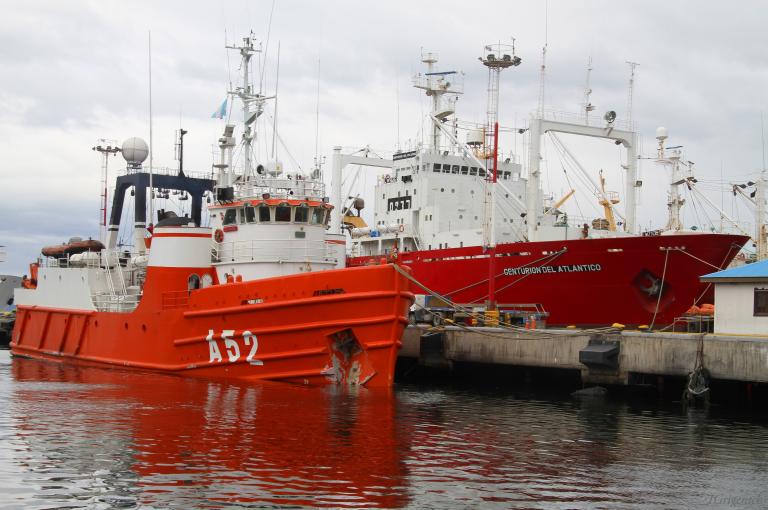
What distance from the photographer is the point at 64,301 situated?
29.8 meters

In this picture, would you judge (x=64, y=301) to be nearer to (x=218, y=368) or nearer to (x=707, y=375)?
(x=218, y=368)

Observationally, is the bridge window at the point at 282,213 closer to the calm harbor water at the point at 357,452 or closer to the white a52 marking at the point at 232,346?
the white a52 marking at the point at 232,346

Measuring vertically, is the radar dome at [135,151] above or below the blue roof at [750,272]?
above

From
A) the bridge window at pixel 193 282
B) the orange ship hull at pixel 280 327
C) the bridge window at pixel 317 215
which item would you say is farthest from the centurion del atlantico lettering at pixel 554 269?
the bridge window at pixel 193 282

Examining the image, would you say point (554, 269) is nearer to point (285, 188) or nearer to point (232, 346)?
point (285, 188)

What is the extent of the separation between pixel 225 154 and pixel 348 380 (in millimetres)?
10650

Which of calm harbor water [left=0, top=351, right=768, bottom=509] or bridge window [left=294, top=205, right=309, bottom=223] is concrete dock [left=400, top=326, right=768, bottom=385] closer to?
calm harbor water [left=0, top=351, right=768, bottom=509]

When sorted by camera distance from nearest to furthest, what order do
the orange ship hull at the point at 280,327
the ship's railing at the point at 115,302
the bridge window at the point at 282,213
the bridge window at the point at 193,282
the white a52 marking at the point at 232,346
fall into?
1. the orange ship hull at the point at 280,327
2. the white a52 marking at the point at 232,346
3. the bridge window at the point at 282,213
4. the bridge window at the point at 193,282
5. the ship's railing at the point at 115,302

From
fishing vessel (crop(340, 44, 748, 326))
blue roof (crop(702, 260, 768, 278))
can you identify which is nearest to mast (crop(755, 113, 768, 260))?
fishing vessel (crop(340, 44, 748, 326))

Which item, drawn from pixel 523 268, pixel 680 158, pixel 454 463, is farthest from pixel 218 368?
pixel 680 158

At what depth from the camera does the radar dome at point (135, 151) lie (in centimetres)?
3238

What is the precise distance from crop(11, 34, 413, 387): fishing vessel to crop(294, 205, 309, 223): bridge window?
0.10ft

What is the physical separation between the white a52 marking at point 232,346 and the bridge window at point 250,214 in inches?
133

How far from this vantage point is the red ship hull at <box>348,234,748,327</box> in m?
29.0
